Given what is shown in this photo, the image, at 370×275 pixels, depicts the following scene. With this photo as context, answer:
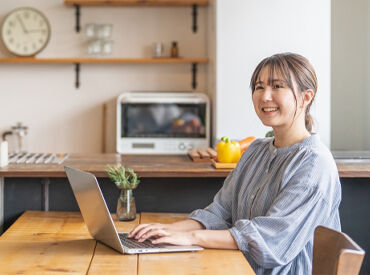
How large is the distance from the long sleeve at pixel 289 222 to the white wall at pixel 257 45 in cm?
240

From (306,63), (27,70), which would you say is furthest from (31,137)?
(306,63)

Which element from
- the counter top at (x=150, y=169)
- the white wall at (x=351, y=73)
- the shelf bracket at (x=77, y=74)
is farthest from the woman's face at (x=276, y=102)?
the shelf bracket at (x=77, y=74)

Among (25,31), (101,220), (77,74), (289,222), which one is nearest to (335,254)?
(289,222)

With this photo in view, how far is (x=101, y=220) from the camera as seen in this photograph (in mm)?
1670

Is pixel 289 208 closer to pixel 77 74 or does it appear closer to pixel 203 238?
pixel 203 238

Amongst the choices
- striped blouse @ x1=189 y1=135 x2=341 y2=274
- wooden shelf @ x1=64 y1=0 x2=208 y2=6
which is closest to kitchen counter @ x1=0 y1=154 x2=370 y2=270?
striped blouse @ x1=189 y1=135 x2=341 y2=274

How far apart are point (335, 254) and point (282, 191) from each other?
380mm

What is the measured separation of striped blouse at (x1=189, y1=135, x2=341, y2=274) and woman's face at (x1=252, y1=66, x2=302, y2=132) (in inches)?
3.9

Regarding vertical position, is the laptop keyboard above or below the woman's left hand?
below

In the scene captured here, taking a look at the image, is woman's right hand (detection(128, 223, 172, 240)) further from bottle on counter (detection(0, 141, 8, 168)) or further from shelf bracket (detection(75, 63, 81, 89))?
shelf bracket (detection(75, 63, 81, 89))

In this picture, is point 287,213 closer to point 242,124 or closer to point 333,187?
point 333,187

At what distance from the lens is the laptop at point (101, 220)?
1.62 meters

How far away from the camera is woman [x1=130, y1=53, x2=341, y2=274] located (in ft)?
5.45

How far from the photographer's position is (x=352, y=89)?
4.42 meters
